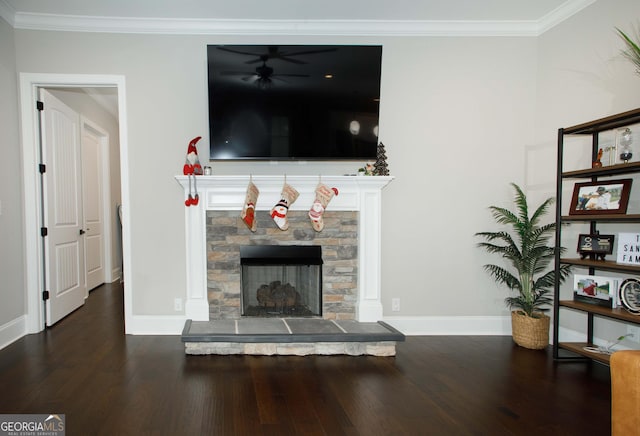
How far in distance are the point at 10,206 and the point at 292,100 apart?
246 centimetres

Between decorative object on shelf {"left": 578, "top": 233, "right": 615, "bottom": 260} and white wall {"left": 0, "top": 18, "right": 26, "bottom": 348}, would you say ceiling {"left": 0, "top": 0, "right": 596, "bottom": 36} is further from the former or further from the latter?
decorative object on shelf {"left": 578, "top": 233, "right": 615, "bottom": 260}

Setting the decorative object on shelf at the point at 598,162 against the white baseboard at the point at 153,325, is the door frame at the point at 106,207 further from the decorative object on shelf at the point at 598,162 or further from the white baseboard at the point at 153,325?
the decorative object on shelf at the point at 598,162

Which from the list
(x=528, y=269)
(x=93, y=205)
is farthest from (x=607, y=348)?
(x=93, y=205)

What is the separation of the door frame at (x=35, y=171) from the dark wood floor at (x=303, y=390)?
387 mm

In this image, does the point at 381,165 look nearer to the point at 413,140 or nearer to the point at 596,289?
the point at 413,140

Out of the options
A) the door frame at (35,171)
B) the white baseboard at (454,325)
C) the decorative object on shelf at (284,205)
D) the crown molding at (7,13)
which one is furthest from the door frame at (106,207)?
the white baseboard at (454,325)

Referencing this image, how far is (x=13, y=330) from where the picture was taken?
9.84 feet

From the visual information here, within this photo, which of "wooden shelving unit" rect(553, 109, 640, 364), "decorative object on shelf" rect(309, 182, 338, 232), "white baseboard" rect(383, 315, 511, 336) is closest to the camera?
"wooden shelving unit" rect(553, 109, 640, 364)

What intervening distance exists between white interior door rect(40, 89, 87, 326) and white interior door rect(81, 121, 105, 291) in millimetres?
872

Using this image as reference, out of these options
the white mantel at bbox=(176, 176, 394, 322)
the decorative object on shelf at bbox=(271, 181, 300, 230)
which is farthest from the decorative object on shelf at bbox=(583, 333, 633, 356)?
the decorative object on shelf at bbox=(271, 181, 300, 230)

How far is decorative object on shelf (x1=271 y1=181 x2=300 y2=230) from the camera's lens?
9.68ft

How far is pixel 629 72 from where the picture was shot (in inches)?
98.9

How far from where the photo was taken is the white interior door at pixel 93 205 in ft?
16.2

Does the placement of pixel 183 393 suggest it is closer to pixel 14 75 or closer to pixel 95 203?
pixel 14 75
